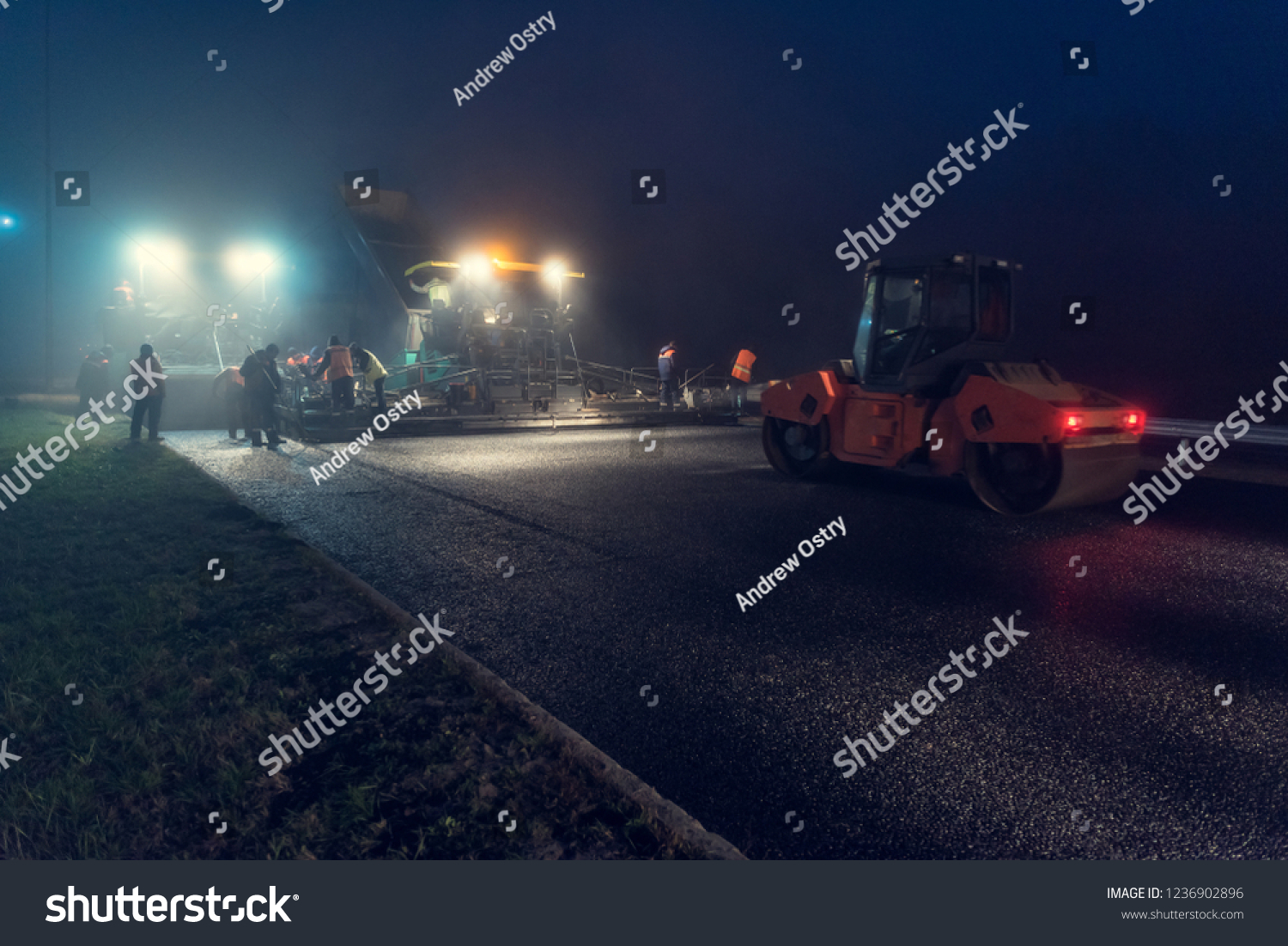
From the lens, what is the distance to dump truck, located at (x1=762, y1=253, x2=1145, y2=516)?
7.29m

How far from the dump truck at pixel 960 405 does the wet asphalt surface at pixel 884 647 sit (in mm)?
467

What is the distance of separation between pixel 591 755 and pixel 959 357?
7368 millimetres

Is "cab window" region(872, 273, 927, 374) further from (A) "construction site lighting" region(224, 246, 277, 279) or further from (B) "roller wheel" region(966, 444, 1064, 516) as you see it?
(A) "construction site lighting" region(224, 246, 277, 279)

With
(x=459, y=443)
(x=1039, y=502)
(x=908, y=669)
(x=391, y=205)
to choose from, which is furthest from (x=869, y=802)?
(x=391, y=205)

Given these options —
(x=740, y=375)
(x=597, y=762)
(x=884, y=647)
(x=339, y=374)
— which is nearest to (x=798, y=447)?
(x=884, y=647)

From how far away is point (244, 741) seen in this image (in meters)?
2.86

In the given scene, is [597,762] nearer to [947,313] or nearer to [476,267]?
[947,313]

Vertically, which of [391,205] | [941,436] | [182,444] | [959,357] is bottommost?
[182,444]

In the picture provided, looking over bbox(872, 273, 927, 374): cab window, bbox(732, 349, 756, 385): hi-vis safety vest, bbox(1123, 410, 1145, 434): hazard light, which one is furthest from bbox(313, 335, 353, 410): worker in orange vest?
bbox(1123, 410, 1145, 434): hazard light

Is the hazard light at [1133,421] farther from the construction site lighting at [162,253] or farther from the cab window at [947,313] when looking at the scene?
the construction site lighting at [162,253]

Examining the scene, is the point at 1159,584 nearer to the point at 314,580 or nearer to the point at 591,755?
the point at 591,755

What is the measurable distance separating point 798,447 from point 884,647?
6.29 m

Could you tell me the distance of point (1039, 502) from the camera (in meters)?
7.38

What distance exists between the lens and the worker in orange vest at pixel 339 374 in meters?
14.8
